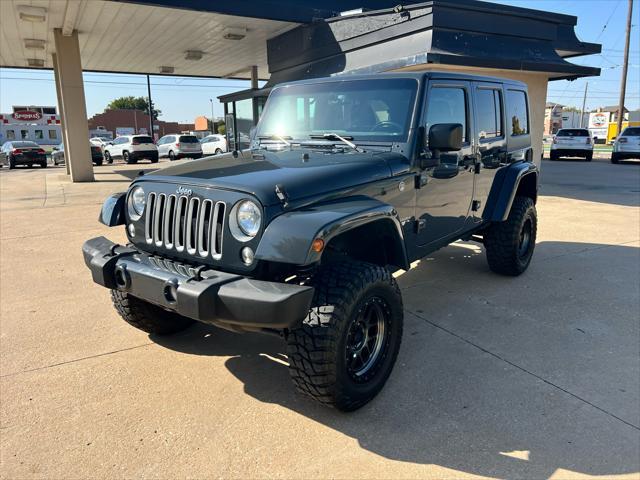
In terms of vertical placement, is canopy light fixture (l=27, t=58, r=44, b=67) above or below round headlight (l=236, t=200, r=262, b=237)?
above

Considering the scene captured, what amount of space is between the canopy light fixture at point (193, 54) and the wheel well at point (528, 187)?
1475 centimetres

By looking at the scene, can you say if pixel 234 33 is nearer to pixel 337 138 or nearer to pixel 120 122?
pixel 337 138

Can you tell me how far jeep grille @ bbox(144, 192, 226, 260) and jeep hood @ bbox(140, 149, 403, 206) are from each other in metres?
0.12

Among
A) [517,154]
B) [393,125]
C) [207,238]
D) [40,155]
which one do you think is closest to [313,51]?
[517,154]

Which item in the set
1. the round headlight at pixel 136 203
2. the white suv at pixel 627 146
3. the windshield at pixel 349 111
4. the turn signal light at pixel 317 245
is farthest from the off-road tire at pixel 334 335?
the white suv at pixel 627 146

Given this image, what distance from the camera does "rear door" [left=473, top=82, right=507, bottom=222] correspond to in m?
4.34

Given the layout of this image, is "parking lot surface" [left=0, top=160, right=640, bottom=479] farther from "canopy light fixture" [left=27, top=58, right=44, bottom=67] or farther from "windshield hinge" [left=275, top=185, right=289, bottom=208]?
"canopy light fixture" [left=27, top=58, right=44, bottom=67]

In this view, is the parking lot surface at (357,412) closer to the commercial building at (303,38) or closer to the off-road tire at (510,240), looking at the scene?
the off-road tire at (510,240)

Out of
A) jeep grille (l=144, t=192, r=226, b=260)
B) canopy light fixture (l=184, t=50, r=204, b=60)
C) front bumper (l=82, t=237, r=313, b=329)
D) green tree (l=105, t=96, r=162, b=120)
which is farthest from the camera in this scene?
green tree (l=105, t=96, r=162, b=120)

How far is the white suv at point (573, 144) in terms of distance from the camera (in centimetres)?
2308

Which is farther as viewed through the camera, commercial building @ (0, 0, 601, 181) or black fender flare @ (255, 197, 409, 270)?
commercial building @ (0, 0, 601, 181)

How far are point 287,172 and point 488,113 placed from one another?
2551mm

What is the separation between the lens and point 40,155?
26.9 metres

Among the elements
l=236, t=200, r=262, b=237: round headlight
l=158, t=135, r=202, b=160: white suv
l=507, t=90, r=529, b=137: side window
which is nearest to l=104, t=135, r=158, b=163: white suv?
l=158, t=135, r=202, b=160: white suv
